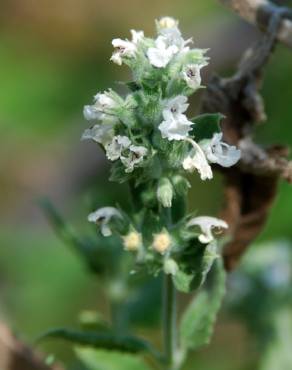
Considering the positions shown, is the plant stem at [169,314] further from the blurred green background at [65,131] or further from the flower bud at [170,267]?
the blurred green background at [65,131]

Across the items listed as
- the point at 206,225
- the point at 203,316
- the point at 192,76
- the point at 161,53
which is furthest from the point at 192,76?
the point at 203,316

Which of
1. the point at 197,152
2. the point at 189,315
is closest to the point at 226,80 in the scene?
the point at 197,152

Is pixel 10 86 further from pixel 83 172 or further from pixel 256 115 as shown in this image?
pixel 256 115

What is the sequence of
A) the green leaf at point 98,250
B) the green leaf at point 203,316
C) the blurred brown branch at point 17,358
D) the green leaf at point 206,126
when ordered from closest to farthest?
the green leaf at point 206,126 → the green leaf at point 203,316 → the blurred brown branch at point 17,358 → the green leaf at point 98,250

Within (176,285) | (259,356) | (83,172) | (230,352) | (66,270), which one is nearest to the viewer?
(176,285)

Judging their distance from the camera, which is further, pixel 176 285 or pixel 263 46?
pixel 263 46

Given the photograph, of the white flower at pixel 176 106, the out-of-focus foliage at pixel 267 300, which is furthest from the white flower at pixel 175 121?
the out-of-focus foliage at pixel 267 300
